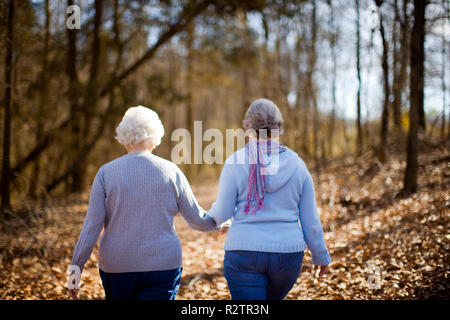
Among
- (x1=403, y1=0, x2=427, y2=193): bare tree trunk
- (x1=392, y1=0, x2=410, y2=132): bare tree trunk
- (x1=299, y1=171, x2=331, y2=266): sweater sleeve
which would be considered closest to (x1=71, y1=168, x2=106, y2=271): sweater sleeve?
(x1=299, y1=171, x2=331, y2=266): sweater sleeve

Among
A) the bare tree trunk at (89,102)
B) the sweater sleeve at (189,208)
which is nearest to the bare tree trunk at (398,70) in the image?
the bare tree trunk at (89,102)

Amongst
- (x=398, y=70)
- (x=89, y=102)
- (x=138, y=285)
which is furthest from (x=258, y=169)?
(x=398, y=70)

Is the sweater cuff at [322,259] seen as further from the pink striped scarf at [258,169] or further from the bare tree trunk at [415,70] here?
the bare tree trunk at [415,70]

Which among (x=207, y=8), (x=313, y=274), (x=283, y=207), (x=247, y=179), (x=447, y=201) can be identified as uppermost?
(x=207, y=8)

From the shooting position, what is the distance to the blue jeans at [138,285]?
2.46 m

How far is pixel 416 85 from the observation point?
6945 mm

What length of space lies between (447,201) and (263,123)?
5.45 m

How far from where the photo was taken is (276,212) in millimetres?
2400

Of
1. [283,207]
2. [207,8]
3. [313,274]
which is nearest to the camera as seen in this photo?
[283,207]

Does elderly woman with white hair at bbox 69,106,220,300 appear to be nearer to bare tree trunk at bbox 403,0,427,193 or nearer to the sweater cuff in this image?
the sweater cuff
